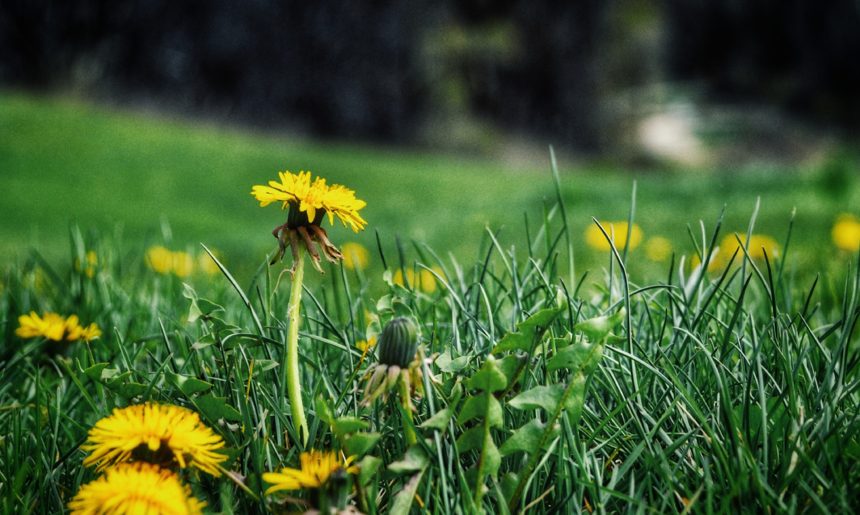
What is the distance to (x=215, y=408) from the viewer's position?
690 millimetres

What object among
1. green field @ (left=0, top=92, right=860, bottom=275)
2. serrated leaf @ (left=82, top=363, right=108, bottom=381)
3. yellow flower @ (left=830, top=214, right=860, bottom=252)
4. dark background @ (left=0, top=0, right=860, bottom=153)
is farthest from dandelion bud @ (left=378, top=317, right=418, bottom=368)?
dark background @ (left=0, top=0, right=860, bottom=153)

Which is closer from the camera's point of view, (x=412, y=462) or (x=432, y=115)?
(x=412, y=462)

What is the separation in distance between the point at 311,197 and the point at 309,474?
224 mm

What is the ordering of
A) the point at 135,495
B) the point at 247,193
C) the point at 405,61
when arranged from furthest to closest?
the point at 405,61 → the point at 247,193 → the point at 135,495

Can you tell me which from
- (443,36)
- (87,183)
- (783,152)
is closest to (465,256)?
(87,183)

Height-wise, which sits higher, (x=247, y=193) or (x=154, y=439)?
(x=154, y=439)

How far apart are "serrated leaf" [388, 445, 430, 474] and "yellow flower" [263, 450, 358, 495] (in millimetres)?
35

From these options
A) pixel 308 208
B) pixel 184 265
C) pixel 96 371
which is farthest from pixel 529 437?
pixel 184 265

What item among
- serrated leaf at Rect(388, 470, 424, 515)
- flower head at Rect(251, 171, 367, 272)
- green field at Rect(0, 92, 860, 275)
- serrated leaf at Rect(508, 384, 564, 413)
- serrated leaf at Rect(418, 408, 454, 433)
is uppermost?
flower head at Rect(251, 171, 367, 272)

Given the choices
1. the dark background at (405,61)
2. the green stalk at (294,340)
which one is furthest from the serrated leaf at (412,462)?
the dark background at (405,61)

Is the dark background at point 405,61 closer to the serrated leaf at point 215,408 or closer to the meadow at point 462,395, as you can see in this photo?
the meadow at point 462,395

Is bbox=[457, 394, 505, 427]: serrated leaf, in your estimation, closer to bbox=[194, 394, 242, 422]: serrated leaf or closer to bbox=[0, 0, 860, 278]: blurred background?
bbox=[194, 394, 242, 422]: serrated leaf

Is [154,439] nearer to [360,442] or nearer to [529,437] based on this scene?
[360,442]

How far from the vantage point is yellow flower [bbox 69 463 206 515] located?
0.53 metres
